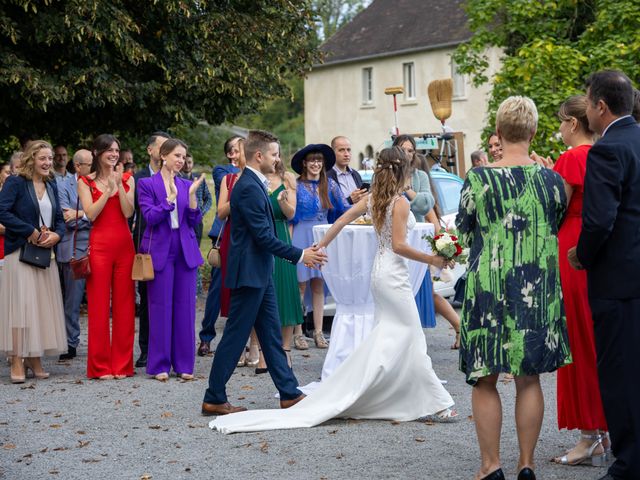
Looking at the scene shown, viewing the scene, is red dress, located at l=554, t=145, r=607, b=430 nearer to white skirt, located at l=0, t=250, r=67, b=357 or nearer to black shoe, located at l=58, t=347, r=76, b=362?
white skirt, located at l=0, t=250, r=67, b=357

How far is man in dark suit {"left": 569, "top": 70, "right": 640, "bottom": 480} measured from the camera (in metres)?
5.79

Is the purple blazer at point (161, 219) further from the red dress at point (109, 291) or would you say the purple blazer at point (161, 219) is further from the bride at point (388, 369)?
the bride at point (388, 369)

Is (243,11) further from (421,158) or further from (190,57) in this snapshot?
(421,158)

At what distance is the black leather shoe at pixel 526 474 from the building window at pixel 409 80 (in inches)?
1818

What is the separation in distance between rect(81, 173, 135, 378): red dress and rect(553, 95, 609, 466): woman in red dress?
4.97m

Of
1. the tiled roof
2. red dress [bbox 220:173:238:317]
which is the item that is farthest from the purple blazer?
the tiled roof

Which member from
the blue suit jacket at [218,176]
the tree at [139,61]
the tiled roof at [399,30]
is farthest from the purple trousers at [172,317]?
the tiled roof at [399,30]

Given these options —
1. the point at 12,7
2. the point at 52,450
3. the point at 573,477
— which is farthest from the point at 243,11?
the point at 573,477

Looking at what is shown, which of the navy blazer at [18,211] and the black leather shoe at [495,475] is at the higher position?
the navy blazer at [18,211]

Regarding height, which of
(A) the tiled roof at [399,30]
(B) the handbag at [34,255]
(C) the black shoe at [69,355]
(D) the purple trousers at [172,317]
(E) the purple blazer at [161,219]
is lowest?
(C) the black shoe at [69,355]

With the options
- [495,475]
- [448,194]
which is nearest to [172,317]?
[495,475]

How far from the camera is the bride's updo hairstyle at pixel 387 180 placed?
8359 mm

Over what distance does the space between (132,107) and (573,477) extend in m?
12.6

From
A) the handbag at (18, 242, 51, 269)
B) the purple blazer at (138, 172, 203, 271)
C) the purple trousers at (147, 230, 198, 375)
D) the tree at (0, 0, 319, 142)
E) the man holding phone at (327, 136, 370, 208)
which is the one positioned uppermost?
the tree at (0, 0, 319, 142)
